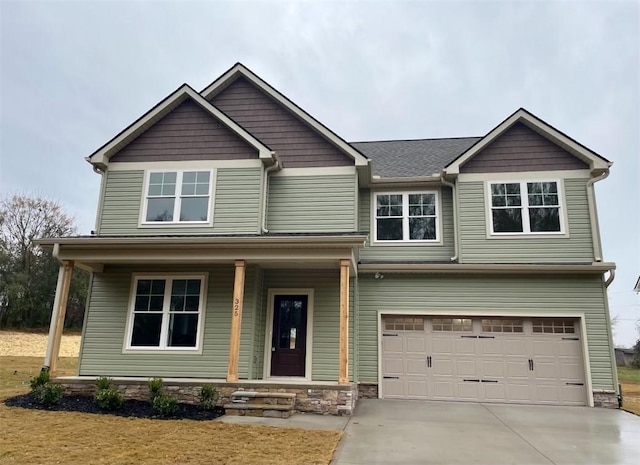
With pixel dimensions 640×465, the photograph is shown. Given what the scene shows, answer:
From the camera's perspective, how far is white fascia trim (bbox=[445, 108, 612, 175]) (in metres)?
10.7

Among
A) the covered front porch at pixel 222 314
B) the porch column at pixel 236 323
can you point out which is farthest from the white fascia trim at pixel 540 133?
the porch column at pixel 236 323

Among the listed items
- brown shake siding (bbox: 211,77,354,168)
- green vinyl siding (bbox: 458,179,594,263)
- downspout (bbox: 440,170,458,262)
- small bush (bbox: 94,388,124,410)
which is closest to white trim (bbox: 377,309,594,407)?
green vinyl siding (bbox: 458,179,594,263)

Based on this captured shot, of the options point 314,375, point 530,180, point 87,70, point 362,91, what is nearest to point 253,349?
point 314,375

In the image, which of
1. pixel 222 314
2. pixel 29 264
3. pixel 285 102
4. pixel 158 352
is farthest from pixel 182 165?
pixel 29 264

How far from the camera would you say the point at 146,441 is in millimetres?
6023

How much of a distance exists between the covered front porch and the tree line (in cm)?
2193

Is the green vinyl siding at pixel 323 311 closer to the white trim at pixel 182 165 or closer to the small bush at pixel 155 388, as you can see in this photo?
the white trim at pixel 182 165

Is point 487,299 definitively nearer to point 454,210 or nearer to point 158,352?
point 454,210

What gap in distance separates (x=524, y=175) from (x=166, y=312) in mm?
9748

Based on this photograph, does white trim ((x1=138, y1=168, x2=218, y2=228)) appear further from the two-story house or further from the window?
the window

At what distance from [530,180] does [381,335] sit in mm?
5643

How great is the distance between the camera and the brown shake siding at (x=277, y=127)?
1139cm

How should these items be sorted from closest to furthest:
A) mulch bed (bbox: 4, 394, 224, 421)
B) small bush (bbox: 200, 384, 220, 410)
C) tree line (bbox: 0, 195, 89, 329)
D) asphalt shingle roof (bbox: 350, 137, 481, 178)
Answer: mulch bed (bbox: 4, 394, 224, 421) < small bush (bbox: 200, 384, 220, 410) < asphalt shingle roof (bbox: 350, 137, 481, 178) < tree line (bbox: 0, 195, 89, 329)

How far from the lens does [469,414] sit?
8664mm
